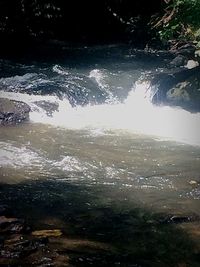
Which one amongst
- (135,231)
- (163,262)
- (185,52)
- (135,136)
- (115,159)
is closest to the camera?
(163,262)

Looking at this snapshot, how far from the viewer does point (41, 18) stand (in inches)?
717

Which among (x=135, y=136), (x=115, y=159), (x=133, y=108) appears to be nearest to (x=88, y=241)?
(x=115, y=159)

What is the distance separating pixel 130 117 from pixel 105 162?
188 inches

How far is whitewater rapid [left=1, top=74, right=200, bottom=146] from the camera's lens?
10.8 metres

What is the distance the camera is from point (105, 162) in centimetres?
770

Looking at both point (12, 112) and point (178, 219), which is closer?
point (178, 219)

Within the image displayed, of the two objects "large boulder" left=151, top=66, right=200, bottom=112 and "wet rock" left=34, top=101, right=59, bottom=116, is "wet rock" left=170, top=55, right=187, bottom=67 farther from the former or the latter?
"wet rock" left=34, top=101, right=59, bottom=116

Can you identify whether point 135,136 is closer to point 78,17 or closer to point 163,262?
point 163,262

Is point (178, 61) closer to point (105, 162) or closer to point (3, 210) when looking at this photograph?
point (105, 162)

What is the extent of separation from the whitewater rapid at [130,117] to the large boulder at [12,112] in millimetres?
304

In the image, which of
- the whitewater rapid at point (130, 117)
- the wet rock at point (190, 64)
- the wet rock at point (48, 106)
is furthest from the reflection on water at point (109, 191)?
the wet rock at point (190, 64)

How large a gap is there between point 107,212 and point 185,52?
42.4 feet

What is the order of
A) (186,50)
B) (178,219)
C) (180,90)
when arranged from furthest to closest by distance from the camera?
1. (186,50)
2. (180,90)
3. (178,219)

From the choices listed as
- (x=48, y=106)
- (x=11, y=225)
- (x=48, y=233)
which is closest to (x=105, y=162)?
(x=48, y=233)
